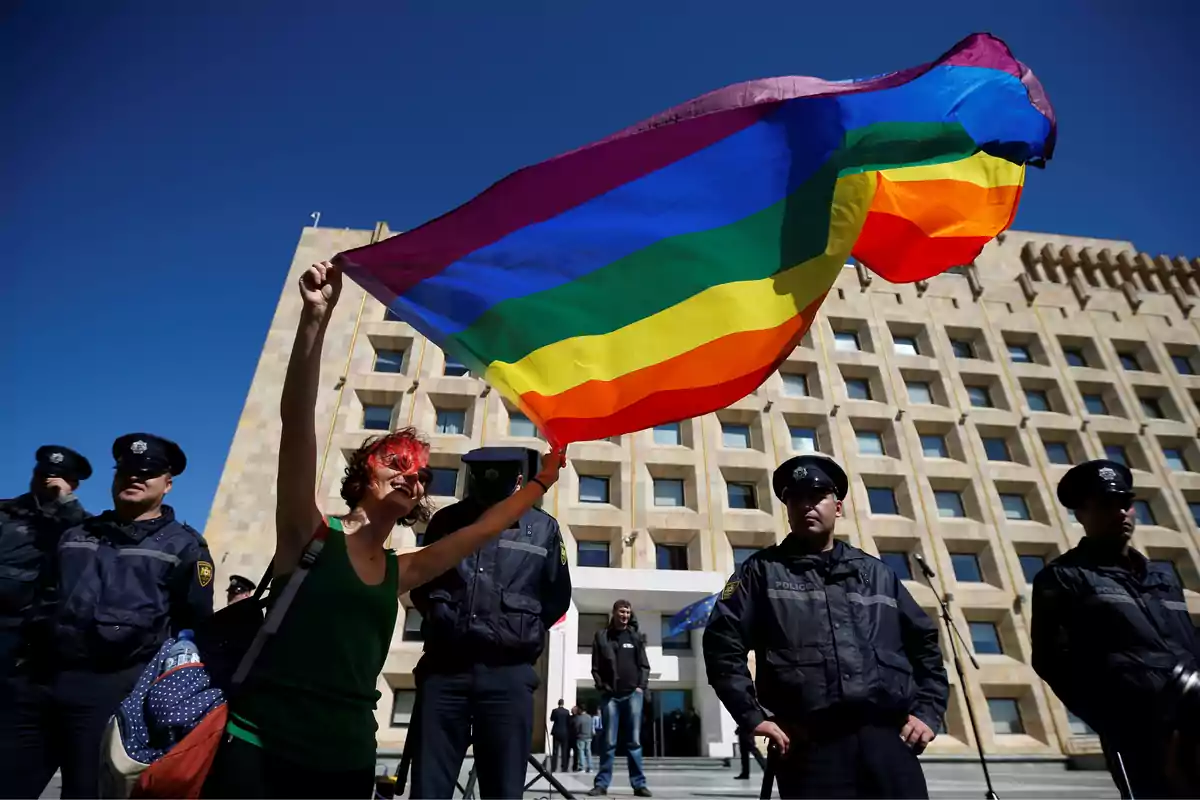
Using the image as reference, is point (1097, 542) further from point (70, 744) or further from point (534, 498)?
point (70, 744)

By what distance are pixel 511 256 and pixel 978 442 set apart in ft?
85.9

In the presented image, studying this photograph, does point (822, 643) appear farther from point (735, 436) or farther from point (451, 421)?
point (451, 421)

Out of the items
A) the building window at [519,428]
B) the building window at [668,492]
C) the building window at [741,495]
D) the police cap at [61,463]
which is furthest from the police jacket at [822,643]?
the building window at [519,428]

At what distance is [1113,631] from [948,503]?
76.8 ft

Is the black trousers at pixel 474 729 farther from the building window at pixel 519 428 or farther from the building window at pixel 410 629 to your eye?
the building window at pixel 519 428

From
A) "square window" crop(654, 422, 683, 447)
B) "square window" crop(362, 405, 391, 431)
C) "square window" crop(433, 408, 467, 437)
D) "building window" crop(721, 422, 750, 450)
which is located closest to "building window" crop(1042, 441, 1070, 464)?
"building window" crop(721, 422, 750, 450)

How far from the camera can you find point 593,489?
905 inches

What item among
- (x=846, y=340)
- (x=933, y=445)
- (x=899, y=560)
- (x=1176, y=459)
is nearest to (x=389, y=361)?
(x=846, y=340)

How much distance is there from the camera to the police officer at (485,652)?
3105 mm

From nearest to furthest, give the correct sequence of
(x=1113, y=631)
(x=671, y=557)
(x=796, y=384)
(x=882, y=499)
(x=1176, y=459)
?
(x=1113, y=631) → (x=671, y=557) → (x=882, y=499) → (x=796, y=384) → (x=1176, y=459)

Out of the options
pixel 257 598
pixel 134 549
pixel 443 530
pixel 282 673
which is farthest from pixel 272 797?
pixel 134 549

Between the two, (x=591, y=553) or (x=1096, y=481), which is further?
(x=591, y=553)

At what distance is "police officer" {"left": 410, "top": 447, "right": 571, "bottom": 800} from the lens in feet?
10.2

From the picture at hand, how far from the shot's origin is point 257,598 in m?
2.03
